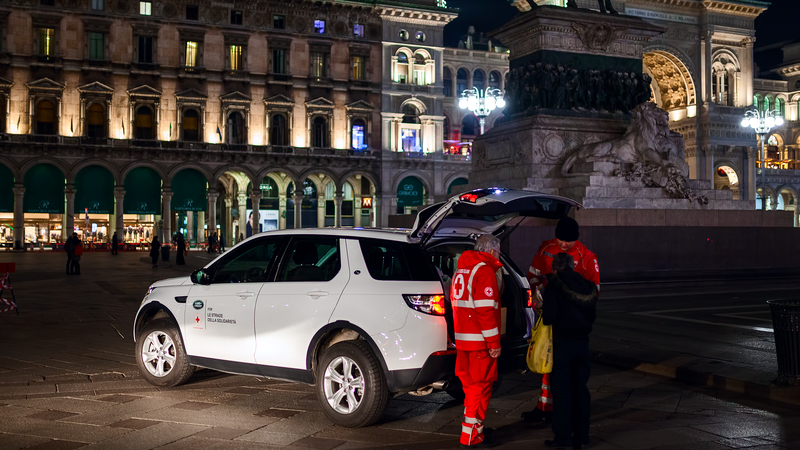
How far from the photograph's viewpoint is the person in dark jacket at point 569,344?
543 centimetres

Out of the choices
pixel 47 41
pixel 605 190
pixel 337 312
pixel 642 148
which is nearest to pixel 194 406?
pixel 337 312

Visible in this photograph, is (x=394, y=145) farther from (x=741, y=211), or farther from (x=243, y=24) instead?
(x=741, y=211)

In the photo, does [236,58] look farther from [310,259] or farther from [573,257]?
[573,257]

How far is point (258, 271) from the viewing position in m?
7.10

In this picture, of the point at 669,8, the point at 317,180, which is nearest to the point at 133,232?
the point at 317,180

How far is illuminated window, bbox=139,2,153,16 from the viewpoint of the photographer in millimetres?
49438

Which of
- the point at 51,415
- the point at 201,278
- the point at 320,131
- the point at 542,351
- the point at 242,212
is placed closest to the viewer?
the point at 542,351

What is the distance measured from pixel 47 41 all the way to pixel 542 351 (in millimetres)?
49394

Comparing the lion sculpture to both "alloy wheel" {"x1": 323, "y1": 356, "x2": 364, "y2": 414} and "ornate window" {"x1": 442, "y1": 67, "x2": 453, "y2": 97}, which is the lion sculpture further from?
"ornate window" {"x1": 442, "y1": 67, "x2": 453, "y2": 97}

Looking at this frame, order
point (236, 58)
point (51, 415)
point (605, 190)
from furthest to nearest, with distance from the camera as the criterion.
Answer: point (236, 58), point (605, 190), point (51, 415)

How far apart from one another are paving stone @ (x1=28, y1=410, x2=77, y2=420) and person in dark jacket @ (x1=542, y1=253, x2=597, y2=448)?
3936 millimetres

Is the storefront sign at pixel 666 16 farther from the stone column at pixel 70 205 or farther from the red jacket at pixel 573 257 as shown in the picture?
the red jacket at pixel 573 257

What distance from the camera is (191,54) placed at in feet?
167

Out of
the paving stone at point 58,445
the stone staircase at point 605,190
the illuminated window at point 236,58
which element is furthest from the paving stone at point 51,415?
the illuminated window at point 236,58
